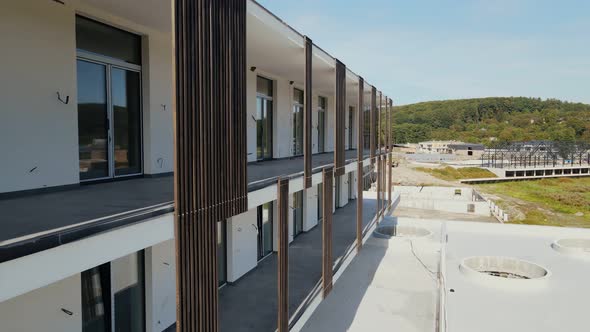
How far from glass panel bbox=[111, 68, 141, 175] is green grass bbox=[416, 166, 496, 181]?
46.9m

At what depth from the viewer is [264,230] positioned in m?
10.5

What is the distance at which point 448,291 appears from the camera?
1043 cm

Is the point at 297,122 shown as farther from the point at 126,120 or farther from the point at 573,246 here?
the point at 573,246

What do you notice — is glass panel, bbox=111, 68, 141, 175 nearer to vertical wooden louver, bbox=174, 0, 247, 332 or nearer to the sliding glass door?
the sliding glass door

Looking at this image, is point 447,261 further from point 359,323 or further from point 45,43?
point 45,43

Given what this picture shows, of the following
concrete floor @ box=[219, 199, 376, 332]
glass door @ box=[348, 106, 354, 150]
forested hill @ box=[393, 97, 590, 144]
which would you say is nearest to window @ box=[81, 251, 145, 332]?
concrete floor @ box=[219, 199, 376, 332]

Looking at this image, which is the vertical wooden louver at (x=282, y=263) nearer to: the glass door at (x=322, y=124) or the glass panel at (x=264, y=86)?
the glass panel at (x=264, y=86)

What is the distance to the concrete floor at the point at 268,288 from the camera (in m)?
6.65

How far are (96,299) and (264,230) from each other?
5.72 m

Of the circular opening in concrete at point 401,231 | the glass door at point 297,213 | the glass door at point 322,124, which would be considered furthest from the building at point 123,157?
the circular opening in concrete at point 401,231

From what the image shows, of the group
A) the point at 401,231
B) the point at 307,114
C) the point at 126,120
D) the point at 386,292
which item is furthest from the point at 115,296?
the point at 401,231

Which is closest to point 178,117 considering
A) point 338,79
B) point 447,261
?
point 338,79

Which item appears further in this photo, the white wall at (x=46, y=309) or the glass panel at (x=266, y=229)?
the glass panel at (x=266, y=229)

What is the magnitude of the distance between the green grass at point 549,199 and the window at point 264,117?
28.8 m
